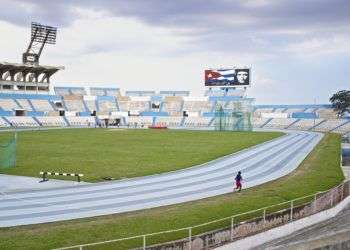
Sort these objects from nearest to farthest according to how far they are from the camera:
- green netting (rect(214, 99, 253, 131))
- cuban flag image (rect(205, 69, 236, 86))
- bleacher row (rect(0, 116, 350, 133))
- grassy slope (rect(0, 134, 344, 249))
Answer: grassy slope (rect(0, 134, 344, 249))
green netting (rect(214, 99, 253, 131))
bleacher row (rect(0, 116, 350, 133))
cuban flag image (rect(205, 69, 236, 86))

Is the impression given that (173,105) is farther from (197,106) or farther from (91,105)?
(91,105)

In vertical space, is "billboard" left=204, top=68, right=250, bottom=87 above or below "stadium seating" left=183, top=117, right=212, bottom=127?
above

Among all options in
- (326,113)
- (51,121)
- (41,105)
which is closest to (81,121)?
(51,121)

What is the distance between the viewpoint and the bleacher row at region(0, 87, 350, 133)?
104m

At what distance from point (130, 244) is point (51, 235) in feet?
10.2

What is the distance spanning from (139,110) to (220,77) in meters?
22.9

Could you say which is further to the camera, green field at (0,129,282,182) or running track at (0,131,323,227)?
green field at (0,129,282,182)

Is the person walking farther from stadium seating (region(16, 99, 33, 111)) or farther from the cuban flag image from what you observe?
the cuban flag image

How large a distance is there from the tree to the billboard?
21.4m

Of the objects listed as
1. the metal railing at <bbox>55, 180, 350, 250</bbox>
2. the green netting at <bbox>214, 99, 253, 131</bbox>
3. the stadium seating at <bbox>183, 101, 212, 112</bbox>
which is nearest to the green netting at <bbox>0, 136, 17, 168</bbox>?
the metal railing at <bbox>55, 180, 350, 250</bbox>

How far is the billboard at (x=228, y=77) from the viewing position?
11750 cm

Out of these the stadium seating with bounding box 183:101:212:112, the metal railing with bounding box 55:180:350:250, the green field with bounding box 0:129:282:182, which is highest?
the stadium seating with bounding box 183:101:212:112

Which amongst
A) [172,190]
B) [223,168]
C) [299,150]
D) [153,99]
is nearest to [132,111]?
[153,99]

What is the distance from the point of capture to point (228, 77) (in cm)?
11962
